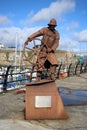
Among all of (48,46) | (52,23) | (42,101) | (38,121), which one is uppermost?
(52,23)

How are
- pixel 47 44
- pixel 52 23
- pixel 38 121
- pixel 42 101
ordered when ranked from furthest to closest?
pixel 47 44 < pixel 52 23 < pixel 42 101 < pixel 38 121

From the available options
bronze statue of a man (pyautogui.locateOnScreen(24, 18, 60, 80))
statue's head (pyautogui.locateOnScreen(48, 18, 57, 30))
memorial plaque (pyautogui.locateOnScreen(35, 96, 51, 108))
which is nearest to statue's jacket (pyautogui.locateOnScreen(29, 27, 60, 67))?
bronze statue of a man (pyautogui.locateOnScreen(24, 18, 60, 80))

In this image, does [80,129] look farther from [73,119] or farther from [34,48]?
[34,48]

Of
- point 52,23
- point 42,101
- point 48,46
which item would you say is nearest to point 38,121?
point 42,101

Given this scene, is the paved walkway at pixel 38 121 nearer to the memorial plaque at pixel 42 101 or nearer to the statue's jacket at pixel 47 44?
the memorial plaque at pixel 42 101

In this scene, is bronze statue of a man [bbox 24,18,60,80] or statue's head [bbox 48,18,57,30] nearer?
statue's head [bbox 48,18,57,30]

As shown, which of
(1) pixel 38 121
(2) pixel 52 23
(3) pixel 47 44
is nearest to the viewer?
(1) pixel 38 121

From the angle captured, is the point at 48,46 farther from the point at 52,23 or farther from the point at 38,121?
the point at 38,121

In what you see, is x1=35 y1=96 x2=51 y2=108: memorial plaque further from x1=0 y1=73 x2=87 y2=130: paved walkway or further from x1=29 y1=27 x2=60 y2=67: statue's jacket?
x1=29 y1=27 x2=60 y2=67: statue's jacket

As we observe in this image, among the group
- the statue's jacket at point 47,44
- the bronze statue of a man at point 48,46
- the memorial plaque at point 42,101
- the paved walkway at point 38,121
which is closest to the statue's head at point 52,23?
the bronze statue of a man at point 48,46

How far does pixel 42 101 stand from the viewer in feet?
29.8

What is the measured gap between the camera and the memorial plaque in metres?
9.05

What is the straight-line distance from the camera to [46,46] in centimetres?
1034

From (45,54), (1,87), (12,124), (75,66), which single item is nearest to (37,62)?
(45,54)
